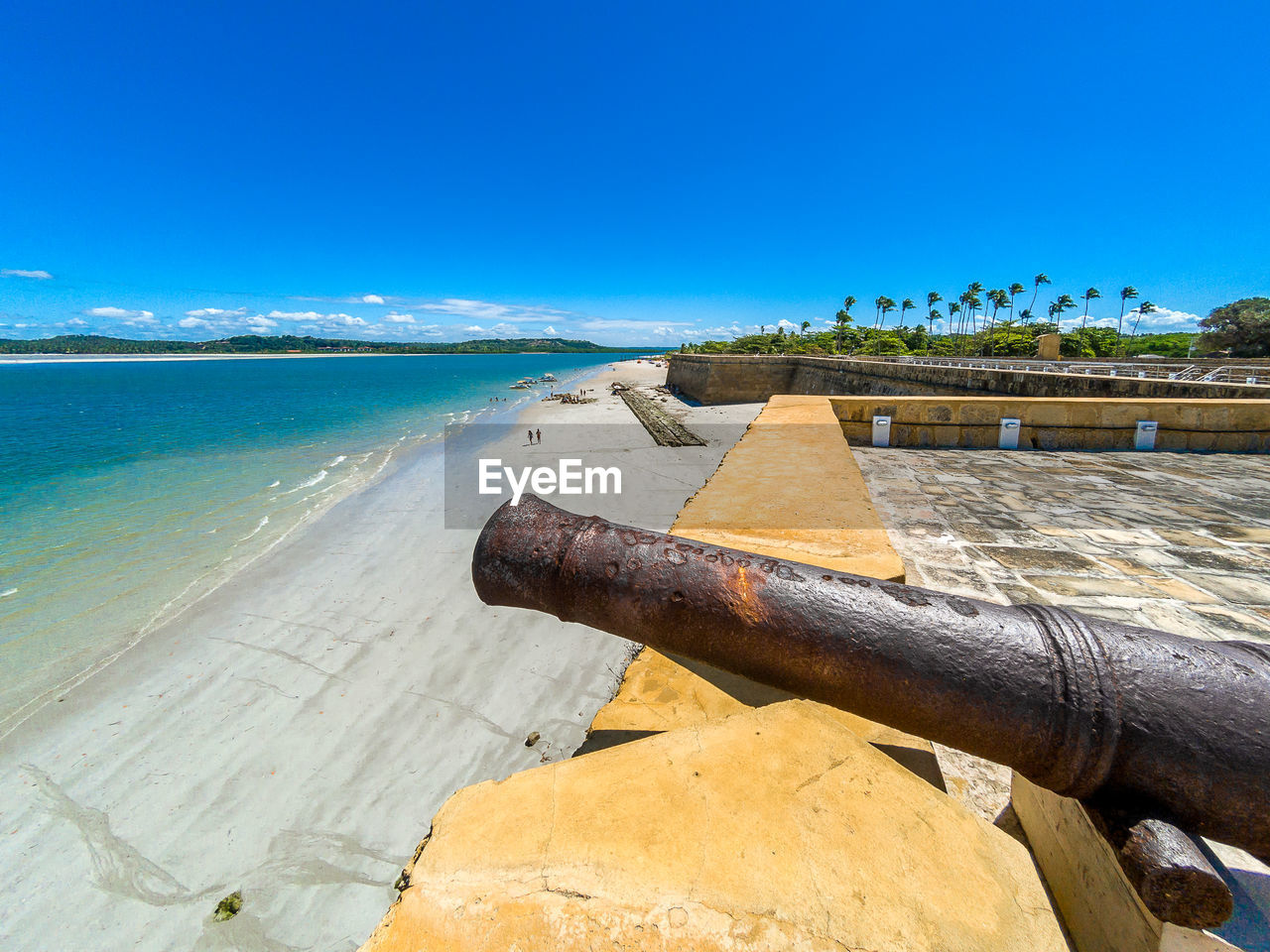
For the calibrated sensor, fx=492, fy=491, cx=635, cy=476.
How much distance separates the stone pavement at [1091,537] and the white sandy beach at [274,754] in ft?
10.5

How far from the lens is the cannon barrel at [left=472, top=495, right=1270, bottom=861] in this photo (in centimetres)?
92

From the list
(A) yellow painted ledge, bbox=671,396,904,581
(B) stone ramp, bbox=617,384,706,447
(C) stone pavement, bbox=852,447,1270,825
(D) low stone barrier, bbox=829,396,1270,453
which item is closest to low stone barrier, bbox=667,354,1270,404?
(D) low stone barrier, bbox=829,396,1270,453

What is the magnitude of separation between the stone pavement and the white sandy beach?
10.5 ft

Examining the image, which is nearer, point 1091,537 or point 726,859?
point 726,859

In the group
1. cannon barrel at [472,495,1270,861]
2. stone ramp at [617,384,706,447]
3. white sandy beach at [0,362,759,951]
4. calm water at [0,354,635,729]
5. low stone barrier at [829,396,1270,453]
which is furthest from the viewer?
stone ramp at [617,384,706,447]

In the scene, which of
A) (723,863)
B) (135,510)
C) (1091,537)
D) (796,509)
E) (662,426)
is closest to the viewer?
(723,863)

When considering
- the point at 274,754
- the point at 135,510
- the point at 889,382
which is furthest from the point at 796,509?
the point at 135,510

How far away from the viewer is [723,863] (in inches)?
40.7

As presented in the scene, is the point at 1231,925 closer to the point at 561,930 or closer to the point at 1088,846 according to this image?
the point at 1088,846

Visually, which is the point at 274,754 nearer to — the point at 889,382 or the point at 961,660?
the point at 961,660

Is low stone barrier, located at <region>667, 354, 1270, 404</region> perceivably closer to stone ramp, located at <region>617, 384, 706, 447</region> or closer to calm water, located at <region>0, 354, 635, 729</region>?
stone ramp, located at <region>617, 384, 706, 447</region>

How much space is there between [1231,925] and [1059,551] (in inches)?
93.1

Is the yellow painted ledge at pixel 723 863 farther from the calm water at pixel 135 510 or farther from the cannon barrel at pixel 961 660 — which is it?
the calm water at pixel 135 510

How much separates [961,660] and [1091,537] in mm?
2990
